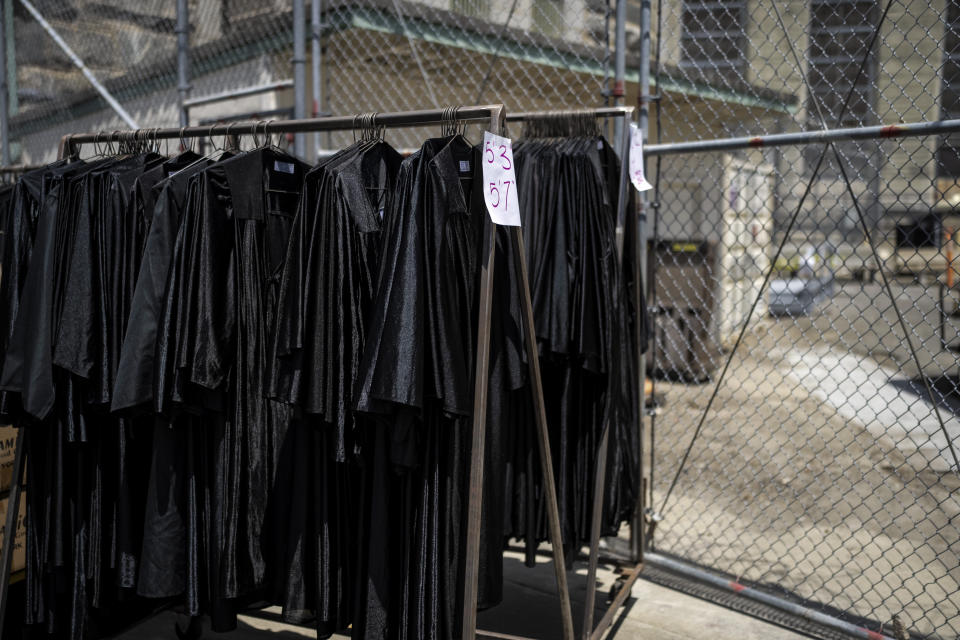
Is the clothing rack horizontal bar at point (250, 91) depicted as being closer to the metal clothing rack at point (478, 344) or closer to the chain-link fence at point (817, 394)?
the metal clothing rack at point (478, 344)

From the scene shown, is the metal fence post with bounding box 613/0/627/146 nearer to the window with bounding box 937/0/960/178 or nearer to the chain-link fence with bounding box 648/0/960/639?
the chain-link fence with bounding box 648/0/960/639

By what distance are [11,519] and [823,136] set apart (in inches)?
130

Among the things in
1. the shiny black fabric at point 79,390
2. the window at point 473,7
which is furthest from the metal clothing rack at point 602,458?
the window at point 473,7

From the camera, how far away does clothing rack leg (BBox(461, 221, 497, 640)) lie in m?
2.22

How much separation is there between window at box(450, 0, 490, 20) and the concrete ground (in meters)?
3.62

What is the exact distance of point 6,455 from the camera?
3084mm

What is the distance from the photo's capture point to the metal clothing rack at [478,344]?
7.31 ft

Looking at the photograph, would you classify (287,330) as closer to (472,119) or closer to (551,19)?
(472,119)

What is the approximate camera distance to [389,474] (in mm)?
2369

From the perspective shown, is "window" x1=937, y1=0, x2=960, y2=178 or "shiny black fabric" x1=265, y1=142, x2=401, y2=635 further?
"window" x1=937, y1=0, x2=960, y2=178

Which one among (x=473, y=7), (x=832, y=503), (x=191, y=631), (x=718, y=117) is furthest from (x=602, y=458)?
(x=718, y=117)

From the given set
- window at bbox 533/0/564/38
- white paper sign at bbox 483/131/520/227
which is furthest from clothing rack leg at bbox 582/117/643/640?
window at bbox 533/0/564/38

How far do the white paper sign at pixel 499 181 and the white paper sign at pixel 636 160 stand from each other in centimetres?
82

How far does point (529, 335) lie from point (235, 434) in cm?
99
